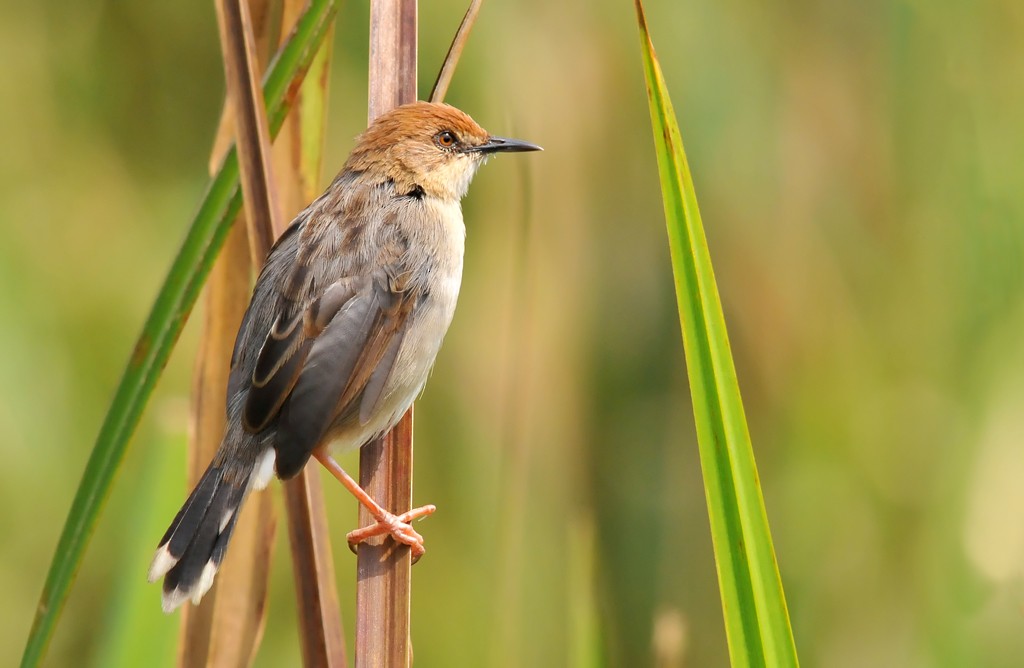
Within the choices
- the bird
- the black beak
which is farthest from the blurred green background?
the bird

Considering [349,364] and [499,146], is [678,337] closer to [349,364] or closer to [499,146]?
[499,146]

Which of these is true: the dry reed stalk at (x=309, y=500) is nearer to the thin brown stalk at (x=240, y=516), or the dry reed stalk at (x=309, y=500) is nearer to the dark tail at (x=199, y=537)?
the thin brown stalk at (x=240, y=516)

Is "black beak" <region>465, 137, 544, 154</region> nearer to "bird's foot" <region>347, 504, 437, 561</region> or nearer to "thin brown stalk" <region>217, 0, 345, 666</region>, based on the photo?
"thin brown stalk" <region>217, 0, 345, 666</region>

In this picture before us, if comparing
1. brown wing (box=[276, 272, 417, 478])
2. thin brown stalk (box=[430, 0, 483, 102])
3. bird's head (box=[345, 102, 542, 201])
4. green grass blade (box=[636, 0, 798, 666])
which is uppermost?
bird's head (box=[345, 102, 542, 201])

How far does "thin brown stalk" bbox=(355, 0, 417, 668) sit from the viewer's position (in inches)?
85.0

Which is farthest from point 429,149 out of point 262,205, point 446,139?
point 262,205

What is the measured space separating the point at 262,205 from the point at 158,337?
35 cm

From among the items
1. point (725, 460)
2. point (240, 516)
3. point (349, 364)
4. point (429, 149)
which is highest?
point (429, 149)

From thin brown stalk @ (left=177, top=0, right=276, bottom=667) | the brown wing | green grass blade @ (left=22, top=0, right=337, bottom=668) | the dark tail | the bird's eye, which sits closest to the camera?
green grass blade @ (left=22, top=0, right=337, bottom=668)

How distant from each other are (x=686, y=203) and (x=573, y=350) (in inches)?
70.8

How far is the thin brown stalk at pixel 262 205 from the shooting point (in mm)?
2141

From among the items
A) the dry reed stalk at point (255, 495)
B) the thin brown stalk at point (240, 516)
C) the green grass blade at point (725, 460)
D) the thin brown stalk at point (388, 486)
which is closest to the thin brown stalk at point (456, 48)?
the thin brown stalk at point (388, 486)

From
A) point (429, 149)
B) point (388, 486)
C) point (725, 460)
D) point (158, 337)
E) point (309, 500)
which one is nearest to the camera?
point (725, 460)

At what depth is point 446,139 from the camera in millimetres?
3322
